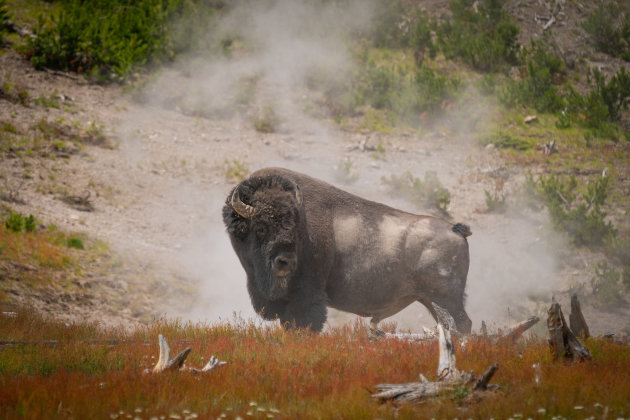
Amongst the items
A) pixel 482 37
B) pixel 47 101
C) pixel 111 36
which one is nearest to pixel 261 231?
pixel 47 101

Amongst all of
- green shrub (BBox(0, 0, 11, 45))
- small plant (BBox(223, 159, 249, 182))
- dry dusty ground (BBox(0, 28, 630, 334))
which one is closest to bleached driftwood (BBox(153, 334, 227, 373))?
dry dusty ground (BBox(0, 28, 630, 334))

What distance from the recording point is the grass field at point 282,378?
4562 mm

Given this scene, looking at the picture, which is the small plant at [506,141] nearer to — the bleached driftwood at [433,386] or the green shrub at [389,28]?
the green shrub at [389,28]

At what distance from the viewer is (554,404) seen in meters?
4.57

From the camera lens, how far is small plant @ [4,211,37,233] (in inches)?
484

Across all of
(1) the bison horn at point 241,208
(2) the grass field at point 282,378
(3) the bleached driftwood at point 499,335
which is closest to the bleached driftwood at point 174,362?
(2) the grass field at point 282,378

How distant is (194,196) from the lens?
1669 cm

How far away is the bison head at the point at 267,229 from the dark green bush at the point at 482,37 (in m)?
17.8

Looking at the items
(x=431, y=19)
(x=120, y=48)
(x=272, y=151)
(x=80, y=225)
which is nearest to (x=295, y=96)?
(x=272, y=151)

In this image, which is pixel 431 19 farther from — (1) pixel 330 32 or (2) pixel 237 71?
(2) pixel 237 71

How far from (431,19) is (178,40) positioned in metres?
11.4

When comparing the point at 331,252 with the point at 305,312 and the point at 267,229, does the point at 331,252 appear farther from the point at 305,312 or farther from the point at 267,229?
the point at 267,229

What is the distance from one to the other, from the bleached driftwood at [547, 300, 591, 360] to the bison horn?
4028 mm

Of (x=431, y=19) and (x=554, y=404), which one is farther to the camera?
(x=431, y=19)
